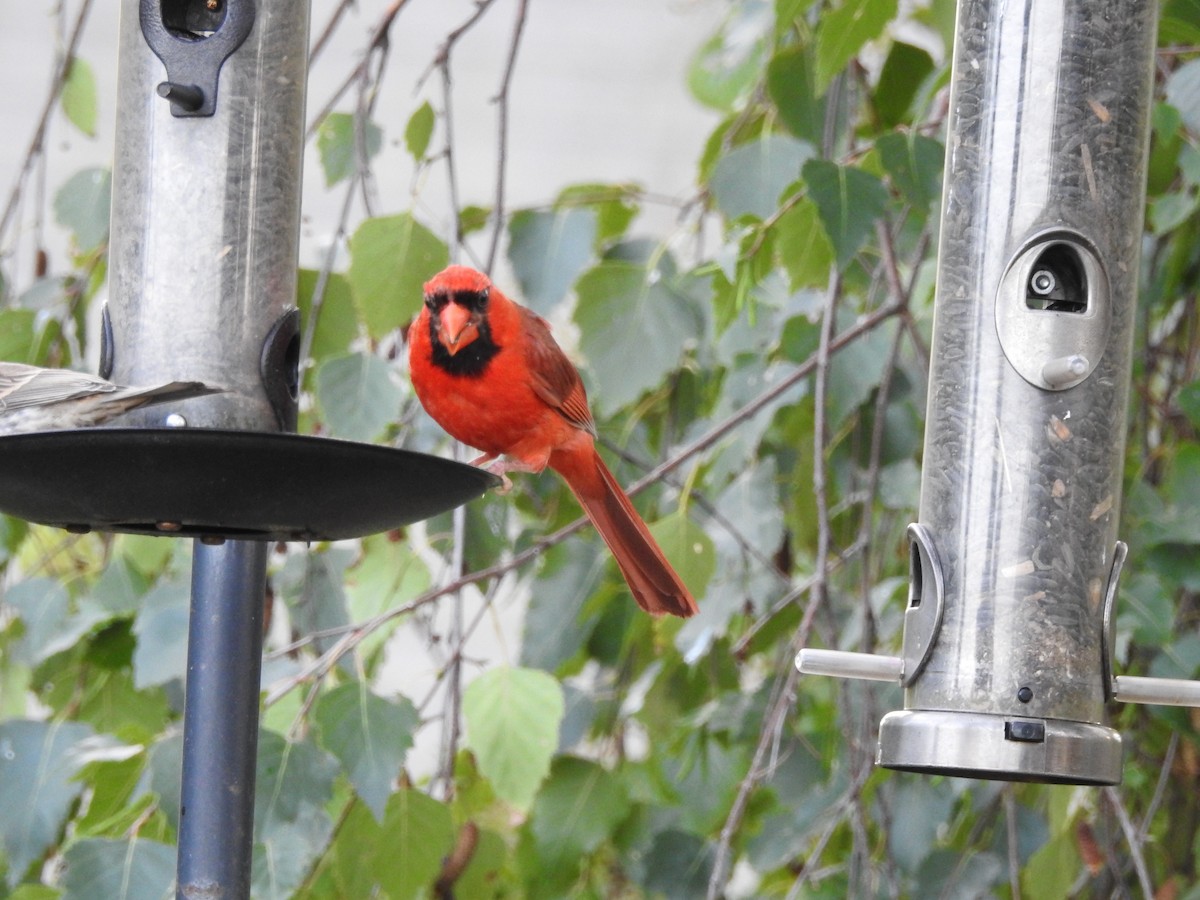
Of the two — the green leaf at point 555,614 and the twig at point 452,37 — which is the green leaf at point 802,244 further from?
the green leaf at point 555,614

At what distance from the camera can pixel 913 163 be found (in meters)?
2.54

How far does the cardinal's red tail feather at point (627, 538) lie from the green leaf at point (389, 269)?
1.47ft

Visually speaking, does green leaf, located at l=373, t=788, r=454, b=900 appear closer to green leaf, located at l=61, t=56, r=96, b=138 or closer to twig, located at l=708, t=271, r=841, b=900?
twig, located at l=708, t=271, r=841, b=900

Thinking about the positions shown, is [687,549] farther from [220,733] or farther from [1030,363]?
[220,733]

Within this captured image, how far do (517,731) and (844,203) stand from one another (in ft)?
3.17

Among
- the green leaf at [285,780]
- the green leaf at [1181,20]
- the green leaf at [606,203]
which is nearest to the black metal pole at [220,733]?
the green leaf at [285,780]

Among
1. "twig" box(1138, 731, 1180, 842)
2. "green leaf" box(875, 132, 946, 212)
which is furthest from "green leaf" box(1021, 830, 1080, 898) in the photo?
"green leaf" box(875, 132, 946, 212)

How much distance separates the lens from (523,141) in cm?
717

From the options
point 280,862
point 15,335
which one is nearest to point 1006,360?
point 280,862

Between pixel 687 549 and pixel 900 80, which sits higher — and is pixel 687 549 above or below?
below

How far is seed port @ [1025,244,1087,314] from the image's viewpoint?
7.36ft

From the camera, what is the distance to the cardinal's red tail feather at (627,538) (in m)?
2.77

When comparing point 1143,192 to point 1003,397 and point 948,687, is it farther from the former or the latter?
point 948,687

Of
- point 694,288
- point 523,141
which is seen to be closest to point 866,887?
point 694,288
